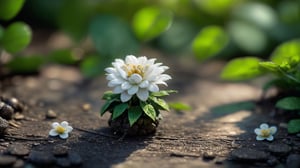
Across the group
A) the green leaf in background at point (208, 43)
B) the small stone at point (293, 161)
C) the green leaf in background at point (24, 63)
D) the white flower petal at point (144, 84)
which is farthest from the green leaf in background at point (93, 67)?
the small stone at point (293, 161)

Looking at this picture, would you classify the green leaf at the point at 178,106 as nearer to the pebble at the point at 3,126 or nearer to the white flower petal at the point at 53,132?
the white flower petal at the point at 53,132

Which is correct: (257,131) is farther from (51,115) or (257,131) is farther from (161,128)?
(51,115)

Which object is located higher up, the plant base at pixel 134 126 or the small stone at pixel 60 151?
the plant base at pixel 134 126

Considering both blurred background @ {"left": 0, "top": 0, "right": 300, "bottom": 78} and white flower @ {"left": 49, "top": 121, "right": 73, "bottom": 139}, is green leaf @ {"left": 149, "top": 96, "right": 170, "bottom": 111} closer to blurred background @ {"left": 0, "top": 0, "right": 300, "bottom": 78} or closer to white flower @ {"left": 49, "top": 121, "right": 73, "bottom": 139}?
white flower @ {"left": 49, "top": 121, "right": 73, "bottom": 139}

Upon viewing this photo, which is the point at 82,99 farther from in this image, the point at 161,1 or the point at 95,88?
the point at 161,1

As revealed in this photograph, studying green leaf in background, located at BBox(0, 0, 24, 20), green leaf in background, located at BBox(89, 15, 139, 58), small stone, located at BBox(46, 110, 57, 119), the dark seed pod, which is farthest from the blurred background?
the dark seed pod

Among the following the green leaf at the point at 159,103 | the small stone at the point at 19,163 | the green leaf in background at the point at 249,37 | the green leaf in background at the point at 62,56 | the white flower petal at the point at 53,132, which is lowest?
the small stone at the point at 19,163

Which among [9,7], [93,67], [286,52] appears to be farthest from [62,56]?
[286,52]
